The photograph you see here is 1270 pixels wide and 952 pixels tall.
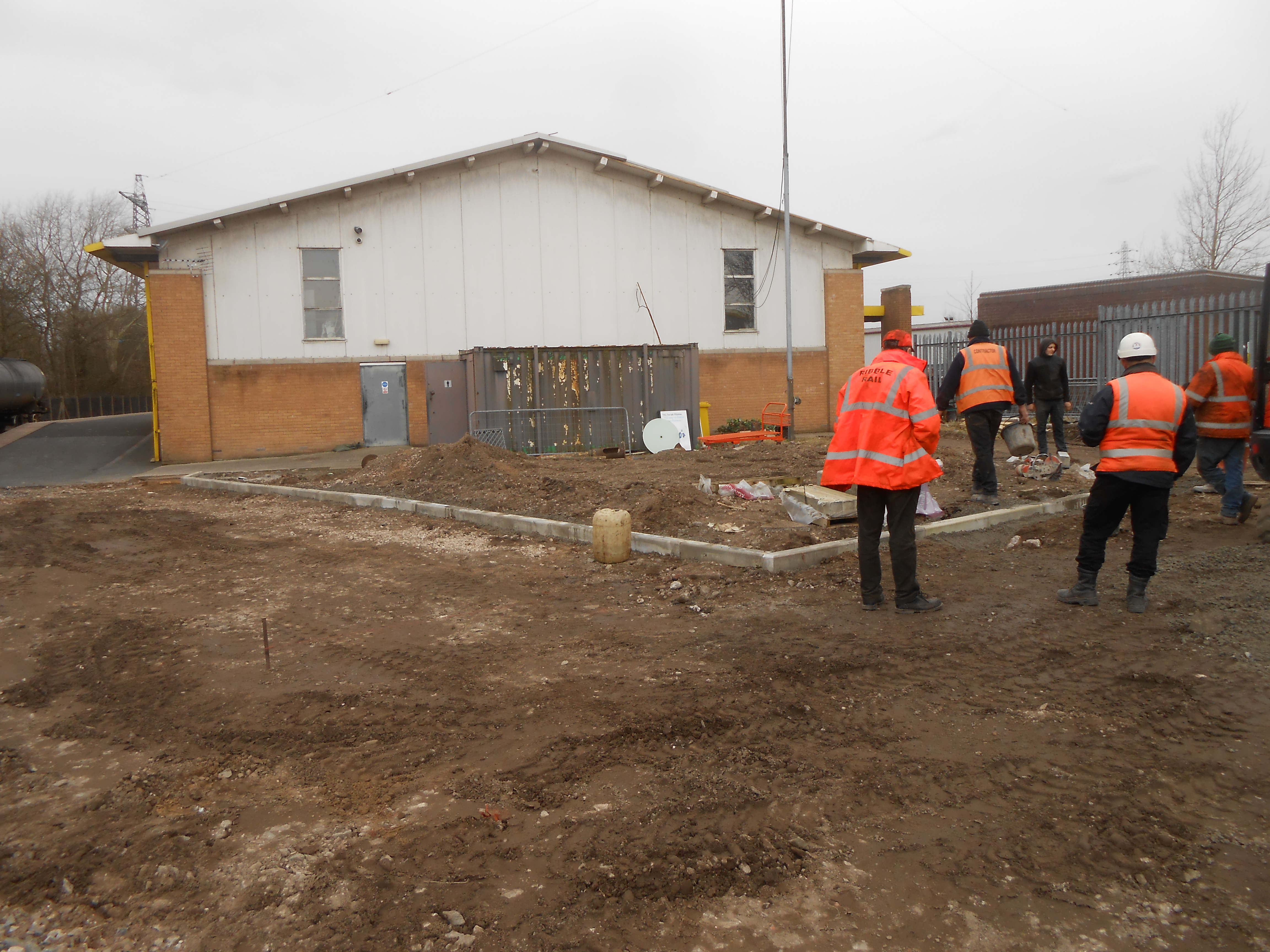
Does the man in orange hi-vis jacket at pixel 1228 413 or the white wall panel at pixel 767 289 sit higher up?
the white wall panel at pixel 767 289

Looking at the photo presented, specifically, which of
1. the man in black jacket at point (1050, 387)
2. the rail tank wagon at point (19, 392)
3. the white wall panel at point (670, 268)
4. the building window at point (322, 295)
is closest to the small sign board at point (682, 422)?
the white wall panel at point (670, 268)

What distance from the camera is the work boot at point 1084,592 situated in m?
6.15

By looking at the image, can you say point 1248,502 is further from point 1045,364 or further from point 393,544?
point 393,544

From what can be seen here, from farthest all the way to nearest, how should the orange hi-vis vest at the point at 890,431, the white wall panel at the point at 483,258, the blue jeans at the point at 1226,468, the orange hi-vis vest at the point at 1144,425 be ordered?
the white wall panel at the point at 483,258 < the blue jeans at the point at 1226,468 < the orange hi-vis vest at the point at 890,431 < the orange hi-vis vest at the point at 1144,425

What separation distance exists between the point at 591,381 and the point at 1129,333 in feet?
33.1

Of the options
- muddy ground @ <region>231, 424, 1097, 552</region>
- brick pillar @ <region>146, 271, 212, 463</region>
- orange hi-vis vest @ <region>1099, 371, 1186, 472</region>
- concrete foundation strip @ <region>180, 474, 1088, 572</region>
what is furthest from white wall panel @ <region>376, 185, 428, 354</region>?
orange hi-vis vest @ <region>1099, 371, 1186, 472</region>

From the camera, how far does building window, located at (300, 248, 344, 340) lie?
20312 mm

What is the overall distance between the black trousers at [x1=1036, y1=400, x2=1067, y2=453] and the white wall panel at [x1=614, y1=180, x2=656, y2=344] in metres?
11.9

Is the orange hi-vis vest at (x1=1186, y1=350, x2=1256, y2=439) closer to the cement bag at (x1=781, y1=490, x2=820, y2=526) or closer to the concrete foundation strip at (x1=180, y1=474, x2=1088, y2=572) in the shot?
the concrete foundation strip at (x1=180, y1=474, x2=1088, y2=572)

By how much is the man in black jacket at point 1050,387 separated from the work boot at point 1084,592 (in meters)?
A: 6.64

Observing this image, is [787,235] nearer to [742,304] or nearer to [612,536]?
[742,304]

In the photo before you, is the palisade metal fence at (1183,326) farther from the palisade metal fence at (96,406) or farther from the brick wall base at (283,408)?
the palisade metal fence at (96,406)

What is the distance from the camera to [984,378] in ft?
31.7

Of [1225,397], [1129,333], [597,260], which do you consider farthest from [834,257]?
[1225,397]
